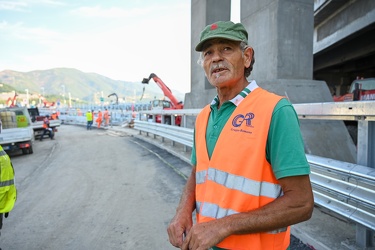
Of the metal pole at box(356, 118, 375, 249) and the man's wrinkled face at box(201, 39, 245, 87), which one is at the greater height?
the man's wrinkled face at box(201, 39, 245, 87)

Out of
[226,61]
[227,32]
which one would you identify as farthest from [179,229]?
[227,32]

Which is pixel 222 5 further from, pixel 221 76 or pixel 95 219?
pixel 221 76

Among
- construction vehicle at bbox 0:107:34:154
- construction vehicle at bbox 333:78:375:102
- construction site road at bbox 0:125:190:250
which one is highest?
construction vehicle at bbox 333:78:375:102

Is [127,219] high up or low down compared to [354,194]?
down

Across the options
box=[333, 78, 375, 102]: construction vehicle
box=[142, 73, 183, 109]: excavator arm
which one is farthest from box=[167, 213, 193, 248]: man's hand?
box=[142, 73, 183, 109]: excavator arm

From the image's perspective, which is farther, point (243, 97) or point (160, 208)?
point (160, 208)

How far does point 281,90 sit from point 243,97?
5596 millimetres

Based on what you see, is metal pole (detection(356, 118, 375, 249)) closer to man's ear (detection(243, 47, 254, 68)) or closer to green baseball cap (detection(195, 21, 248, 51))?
man's ear (detection(243, 47, 254, 68))

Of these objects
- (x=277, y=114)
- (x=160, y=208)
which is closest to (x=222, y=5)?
(x=160, y=208)

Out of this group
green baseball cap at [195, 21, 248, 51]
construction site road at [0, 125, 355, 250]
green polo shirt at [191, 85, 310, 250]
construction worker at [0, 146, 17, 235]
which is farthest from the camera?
construction site road at [0, 125, 355, 250]

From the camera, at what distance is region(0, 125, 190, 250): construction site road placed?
3691 mm

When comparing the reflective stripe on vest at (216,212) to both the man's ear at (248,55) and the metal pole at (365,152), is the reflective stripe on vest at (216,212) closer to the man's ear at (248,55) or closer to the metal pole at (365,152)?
the man's ear at (248,55)

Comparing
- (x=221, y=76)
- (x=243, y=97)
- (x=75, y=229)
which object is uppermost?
(x=221, y=76)

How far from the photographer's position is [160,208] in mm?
4691
